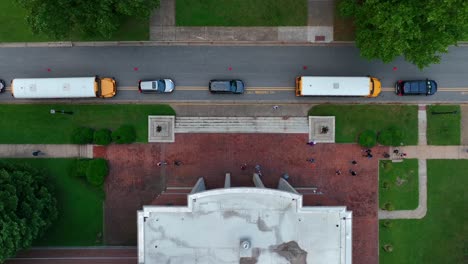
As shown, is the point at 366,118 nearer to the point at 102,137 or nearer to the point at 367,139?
the point at 367,139

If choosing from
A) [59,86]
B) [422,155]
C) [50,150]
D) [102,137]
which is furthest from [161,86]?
[422,155]

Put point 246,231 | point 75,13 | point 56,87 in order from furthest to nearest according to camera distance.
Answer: point 56,87 < point 75,13 < point 246,231

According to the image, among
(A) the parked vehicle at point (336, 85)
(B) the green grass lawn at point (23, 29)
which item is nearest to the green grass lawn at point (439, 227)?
(A) the parked vehicle at point (336, 85)

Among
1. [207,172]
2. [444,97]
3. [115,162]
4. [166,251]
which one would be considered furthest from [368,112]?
[115,162]

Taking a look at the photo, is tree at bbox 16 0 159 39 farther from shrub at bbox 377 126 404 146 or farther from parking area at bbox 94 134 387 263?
shrub at bbox 377 126 404 146

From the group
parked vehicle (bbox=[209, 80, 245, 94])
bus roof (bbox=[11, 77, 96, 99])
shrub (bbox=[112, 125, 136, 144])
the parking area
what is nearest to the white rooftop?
the parking area
